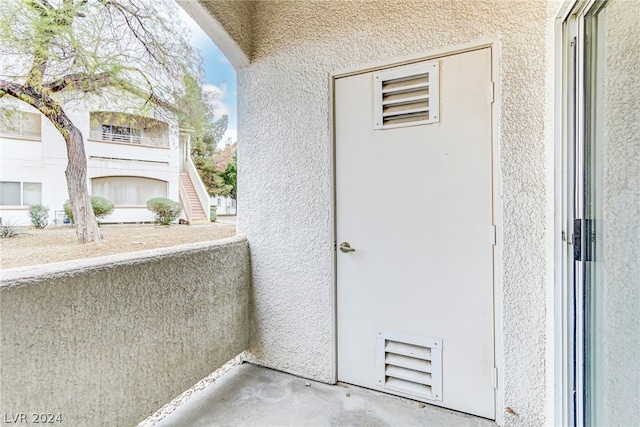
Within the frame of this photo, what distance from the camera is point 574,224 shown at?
4.61 feet

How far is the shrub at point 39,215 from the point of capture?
1412mm

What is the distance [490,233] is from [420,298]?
2.02 ft

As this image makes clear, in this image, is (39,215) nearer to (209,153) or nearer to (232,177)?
(209,153)

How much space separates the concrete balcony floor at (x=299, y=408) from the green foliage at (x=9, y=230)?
1.37 m

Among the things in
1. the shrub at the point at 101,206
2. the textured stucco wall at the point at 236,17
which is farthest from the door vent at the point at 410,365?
the textured stucco wall at the point at 236,17

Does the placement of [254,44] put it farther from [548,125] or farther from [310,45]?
[548,125]

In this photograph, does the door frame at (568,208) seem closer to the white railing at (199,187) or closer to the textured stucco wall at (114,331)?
the textured stucco wall at (114,331)

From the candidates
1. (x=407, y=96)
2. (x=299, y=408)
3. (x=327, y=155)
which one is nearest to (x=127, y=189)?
(x=327, y=155)

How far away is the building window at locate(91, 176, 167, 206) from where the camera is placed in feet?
5.65

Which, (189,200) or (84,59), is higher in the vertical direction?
→ (84,59)

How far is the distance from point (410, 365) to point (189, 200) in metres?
1.94

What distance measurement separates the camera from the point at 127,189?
1.82 meters

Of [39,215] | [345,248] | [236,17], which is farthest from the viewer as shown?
[236,17]

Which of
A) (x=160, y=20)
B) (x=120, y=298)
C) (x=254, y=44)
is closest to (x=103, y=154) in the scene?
(x=120, y=298)
